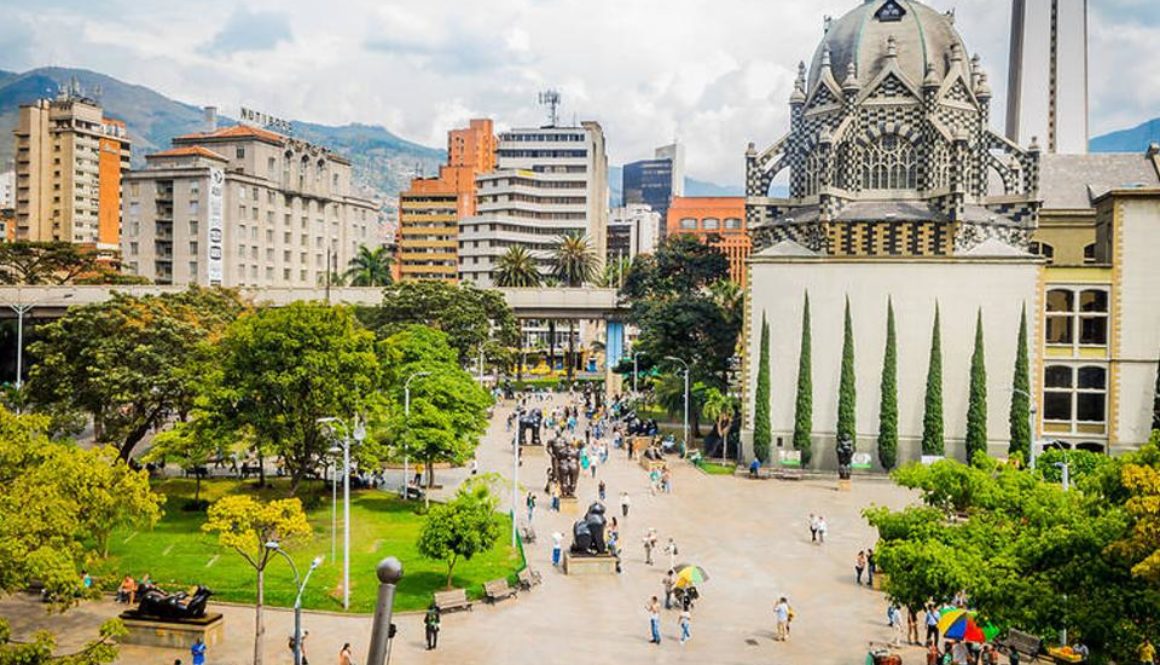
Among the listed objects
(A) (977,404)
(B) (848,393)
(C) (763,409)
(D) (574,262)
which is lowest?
(C) (763,409)

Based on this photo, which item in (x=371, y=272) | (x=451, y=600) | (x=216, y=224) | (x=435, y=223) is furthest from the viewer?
(x=435, y=223)

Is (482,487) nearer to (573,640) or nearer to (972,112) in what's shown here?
(573,640)

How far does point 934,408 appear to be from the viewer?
57.8 metres

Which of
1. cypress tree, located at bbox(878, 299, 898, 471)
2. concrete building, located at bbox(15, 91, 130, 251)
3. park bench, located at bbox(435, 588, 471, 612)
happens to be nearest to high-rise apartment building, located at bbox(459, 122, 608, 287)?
concrete building, located at bbox(15, 91, 130, 251)

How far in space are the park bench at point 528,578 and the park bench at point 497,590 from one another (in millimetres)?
830

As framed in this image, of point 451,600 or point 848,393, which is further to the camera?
point 848,393

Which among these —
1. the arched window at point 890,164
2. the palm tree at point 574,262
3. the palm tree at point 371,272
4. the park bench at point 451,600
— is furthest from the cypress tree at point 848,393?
the palm tree at point 371,272

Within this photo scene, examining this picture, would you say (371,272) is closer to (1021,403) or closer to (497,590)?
(1021,403)

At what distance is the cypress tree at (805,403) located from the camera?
196ft

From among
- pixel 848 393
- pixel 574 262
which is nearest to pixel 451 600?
pixel 848 393

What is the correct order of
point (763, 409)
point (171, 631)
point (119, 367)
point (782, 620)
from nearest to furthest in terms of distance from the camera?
1. point (171, 631)
2. point (782, 620)
3. point (119, 367)
4. point (763, 409)

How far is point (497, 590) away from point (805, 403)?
32.3m

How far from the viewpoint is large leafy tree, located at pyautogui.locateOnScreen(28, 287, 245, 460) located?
44.5m

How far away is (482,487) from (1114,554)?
20.6 m
